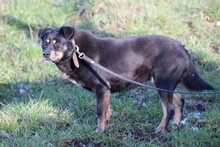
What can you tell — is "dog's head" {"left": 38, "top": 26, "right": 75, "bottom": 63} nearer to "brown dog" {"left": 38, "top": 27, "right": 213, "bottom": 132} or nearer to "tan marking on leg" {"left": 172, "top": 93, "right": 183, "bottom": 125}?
"brown dog" {"left": 38, "top": 27, "right": 213, "bottom": 132}

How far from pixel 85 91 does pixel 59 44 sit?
5.65 ft

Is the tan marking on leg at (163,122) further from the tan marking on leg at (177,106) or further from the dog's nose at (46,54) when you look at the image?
the dog's nose at (46,54)

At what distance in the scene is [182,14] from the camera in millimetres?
8938

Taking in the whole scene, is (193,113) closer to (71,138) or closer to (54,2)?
(71,138)

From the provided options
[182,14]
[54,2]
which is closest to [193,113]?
[182,14]

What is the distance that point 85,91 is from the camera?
256 inches

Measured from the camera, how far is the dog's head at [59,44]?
4.87m

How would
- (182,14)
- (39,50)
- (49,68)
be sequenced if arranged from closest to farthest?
1. (49,68)
2. (39,50)
3. (182,14)

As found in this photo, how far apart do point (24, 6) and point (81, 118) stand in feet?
18.5

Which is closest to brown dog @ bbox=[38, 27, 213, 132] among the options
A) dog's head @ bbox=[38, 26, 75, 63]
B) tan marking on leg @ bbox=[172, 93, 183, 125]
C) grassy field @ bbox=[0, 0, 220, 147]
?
dog's head @ bbox=[38, 26, 75, 63]

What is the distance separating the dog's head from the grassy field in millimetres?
896

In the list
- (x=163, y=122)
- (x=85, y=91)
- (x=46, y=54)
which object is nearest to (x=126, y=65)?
(x=163, y=122)

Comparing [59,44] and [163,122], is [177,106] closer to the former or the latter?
[163,122]

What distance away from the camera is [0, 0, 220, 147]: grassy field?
498cm
